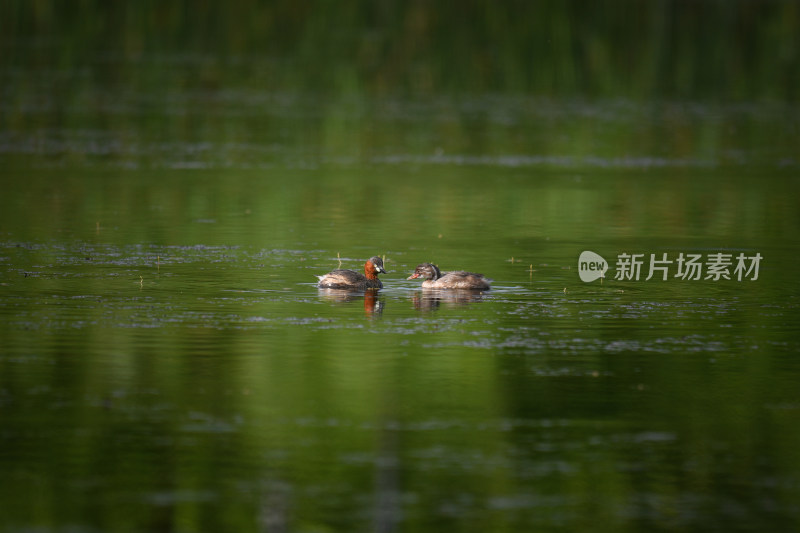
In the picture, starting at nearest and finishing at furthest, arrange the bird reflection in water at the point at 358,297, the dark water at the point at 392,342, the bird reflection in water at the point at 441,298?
the dark water at the point at 392,342 → the bird reflection in water at the point at 358,297 → the bird reflection in water at the point at 441,298

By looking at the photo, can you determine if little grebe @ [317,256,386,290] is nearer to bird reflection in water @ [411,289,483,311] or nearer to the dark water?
the dark water

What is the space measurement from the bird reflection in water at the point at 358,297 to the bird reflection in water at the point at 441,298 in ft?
1.32

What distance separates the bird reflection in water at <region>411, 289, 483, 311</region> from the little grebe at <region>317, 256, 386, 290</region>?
51 centimetres

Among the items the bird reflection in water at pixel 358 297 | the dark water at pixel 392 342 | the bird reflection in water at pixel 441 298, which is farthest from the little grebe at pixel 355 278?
the bird reflection in water at pixel 441 298

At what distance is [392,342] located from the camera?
15594 millimetres

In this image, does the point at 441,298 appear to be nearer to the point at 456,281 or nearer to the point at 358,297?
the point at 456,281

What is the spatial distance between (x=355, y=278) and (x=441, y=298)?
3.19ft

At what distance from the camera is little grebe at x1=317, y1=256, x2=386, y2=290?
60.8 ft

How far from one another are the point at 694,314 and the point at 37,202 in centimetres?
1311

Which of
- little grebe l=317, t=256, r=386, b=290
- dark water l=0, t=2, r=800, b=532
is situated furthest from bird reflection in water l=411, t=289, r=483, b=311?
little grebe l=317, t=256, r=386, b=290

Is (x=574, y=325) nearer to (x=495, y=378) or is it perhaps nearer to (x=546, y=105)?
(x=495, y=378)

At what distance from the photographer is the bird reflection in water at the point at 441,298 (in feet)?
59.0

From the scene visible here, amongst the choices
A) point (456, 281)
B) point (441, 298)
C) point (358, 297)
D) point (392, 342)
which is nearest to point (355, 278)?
point (358, 297)

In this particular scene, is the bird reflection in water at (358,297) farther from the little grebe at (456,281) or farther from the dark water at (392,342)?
the little grebe at (456,281)
